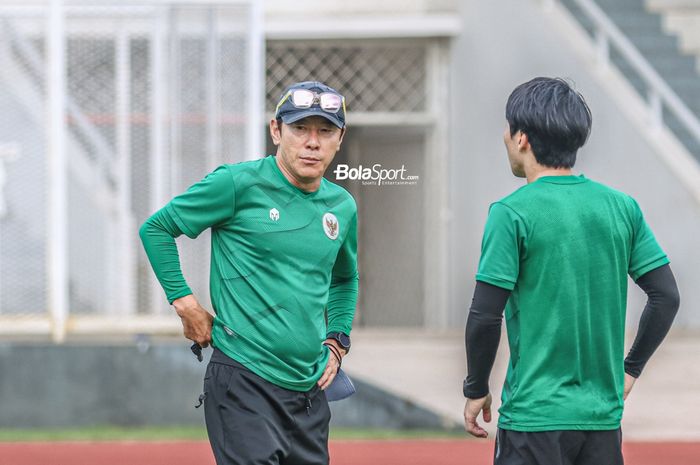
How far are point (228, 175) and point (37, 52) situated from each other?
19.3 feet

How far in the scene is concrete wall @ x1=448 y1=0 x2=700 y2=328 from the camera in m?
13.6

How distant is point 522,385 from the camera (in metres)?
3.85

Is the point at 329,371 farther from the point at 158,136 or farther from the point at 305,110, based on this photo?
the point at 158,136

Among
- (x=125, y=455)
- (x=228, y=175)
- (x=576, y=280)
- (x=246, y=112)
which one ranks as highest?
(x=246, y=112)

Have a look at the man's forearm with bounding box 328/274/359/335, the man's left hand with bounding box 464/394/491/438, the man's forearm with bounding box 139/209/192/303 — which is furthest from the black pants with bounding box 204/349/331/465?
the man's left hand with bounding box 464/394/491/438

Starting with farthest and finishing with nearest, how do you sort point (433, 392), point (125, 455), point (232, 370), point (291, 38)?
point (291, 38) < point (433, 392) < point (125, 455) < point (232, 370)

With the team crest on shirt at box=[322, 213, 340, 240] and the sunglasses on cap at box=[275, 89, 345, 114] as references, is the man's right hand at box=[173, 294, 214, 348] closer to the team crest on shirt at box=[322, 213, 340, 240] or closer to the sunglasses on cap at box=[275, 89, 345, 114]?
the team crest on shirt at box=[322, 213, 340, 240]

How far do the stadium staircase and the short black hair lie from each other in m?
11.2

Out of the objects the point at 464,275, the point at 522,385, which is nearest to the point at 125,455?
the point at 522,385

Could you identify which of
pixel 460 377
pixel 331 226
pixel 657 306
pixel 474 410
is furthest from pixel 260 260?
pixel 460 377

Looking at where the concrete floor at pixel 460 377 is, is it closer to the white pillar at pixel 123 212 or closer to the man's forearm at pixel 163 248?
the white pillar at pixel 123 212

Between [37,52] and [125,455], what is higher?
[37,52]

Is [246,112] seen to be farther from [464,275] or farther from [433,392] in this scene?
[464,275]

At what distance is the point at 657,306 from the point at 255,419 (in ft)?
4.47
